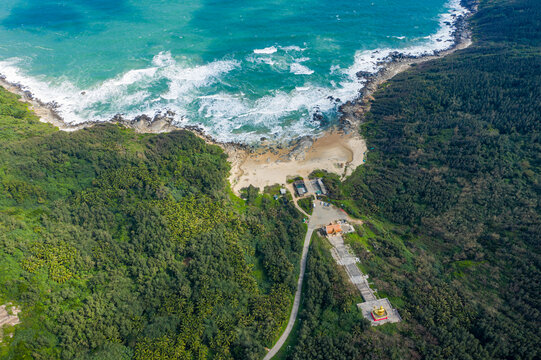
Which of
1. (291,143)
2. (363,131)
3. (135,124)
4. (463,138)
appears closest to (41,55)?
(135,124)

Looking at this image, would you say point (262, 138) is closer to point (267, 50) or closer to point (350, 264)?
point (350, 264)

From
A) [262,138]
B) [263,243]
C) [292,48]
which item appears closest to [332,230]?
[263,243]

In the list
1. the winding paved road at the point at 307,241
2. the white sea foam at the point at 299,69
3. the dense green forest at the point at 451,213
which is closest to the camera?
the dense green forest at the point at 451,213

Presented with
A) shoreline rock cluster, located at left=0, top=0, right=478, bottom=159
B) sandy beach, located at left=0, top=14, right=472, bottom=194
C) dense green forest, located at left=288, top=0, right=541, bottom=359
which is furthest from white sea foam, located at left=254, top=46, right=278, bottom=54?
dense green forest, located at left=288, top=0, right=541, bottom=359

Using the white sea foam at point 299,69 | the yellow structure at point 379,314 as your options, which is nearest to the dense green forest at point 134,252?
the yellow structure at point 379,314

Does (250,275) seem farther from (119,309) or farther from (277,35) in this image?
(277,35)

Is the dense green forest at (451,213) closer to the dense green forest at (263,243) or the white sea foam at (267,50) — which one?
the dense green forest at (263,243)
